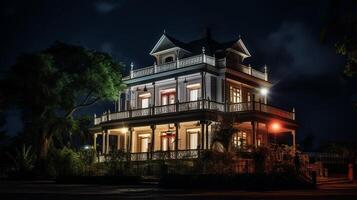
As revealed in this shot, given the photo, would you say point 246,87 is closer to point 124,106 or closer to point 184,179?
point 124,106

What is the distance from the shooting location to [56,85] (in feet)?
134

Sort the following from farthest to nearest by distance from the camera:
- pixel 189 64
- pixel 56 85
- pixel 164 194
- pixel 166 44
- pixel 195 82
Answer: pixel 166 44 < pixel 56 85 < pixel 195 82 < pixel 189 64 < pixel 164 194

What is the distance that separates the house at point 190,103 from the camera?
36281mm

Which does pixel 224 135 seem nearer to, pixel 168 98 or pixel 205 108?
pixel 205 108

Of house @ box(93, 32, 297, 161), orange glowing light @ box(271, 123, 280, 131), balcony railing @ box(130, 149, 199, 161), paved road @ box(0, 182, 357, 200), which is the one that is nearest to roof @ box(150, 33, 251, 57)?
house @ box(93, 32, 297, 161)

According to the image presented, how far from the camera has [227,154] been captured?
24453 millimetres

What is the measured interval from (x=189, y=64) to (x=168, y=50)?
4.04 m

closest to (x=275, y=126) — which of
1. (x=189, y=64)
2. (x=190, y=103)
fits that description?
(x=190, y=103)

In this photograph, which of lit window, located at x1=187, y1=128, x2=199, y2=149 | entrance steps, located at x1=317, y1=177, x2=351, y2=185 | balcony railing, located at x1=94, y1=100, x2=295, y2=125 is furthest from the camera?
lit window, located at x1=187, y1=128, x2=199, y2=149

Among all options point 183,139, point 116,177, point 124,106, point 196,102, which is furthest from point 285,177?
point 124,106

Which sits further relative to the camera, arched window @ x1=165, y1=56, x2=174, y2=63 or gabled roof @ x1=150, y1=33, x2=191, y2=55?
arched window @ x1=165, y1=56, x2=174, y2=63

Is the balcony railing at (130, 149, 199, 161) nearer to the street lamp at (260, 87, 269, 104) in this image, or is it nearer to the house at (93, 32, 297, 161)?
the house at (93, 32, 297, 161)

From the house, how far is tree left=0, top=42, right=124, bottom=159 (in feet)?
7.34

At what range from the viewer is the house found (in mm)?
36281
